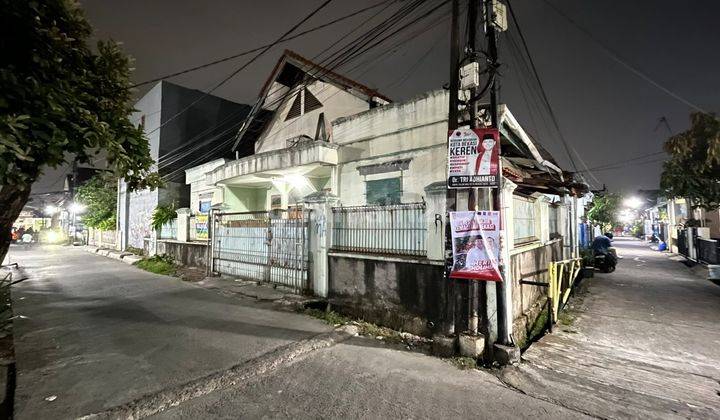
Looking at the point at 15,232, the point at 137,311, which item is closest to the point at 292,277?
the point at 137,311

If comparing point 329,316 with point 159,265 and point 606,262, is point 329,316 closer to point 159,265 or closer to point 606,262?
point 159,265

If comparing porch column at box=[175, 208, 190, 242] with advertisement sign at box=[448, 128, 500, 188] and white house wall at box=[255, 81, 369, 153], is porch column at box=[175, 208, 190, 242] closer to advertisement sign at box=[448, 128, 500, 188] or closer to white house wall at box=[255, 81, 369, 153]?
white house wall at box=[255, 81, 369, 153]

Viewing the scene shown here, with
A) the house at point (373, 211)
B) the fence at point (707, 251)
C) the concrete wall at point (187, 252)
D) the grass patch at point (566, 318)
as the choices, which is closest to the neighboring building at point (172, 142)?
the concrete wall at point (187, 252)

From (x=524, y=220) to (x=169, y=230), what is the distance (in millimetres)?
14616

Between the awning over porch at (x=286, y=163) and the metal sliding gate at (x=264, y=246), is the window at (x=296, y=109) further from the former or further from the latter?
the metal sliding gate at (x=264, y=246)

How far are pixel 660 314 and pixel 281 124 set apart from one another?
1482 cm

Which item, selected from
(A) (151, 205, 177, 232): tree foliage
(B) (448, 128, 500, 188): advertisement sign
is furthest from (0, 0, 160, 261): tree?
(A) (151, 205, 177, 232): tree foliage

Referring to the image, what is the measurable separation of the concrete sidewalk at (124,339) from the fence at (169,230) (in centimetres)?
520

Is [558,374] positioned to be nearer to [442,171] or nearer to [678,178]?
[442,171]

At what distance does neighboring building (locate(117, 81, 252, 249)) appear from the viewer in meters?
A: 18.0

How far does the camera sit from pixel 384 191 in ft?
30.3

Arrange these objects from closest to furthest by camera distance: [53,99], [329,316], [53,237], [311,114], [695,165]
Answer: [53,99], [329,316], [695,165], [311,114], [53,237]

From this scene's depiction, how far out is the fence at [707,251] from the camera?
11.8 meters

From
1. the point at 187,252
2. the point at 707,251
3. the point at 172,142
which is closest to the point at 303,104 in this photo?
the point at 187,252
